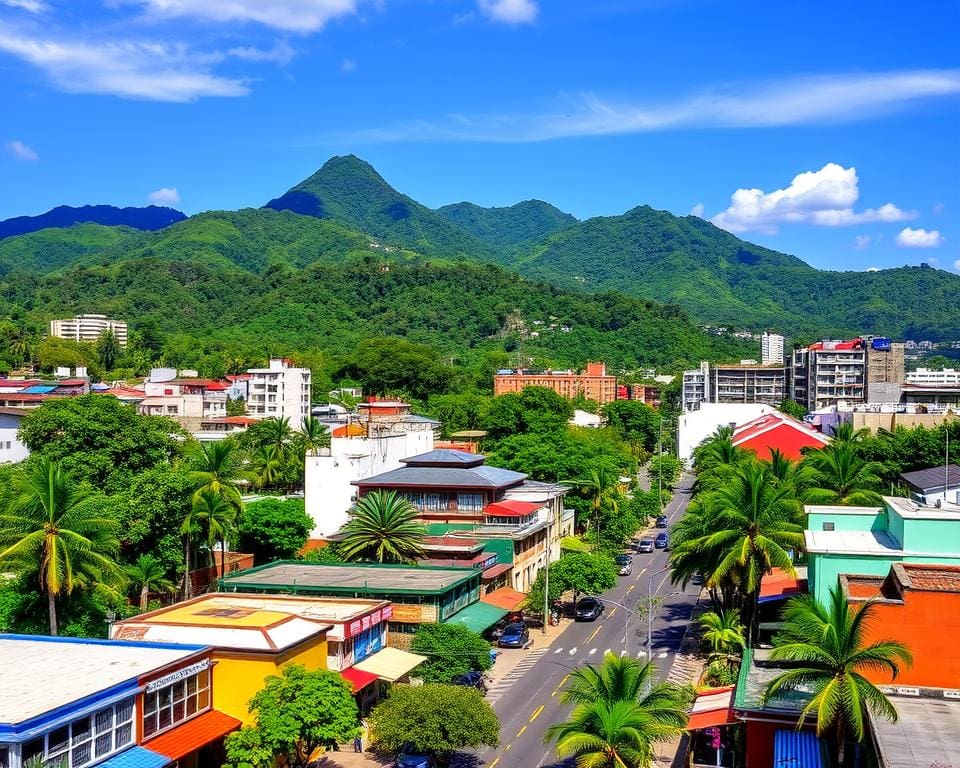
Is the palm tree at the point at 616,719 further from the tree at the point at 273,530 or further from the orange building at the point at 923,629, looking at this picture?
the tree at the point at 273,530

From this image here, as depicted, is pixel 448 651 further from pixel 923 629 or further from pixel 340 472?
pixel 340 472

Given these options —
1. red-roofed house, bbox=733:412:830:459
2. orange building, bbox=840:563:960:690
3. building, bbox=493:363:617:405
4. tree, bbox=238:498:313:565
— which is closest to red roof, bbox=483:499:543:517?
tree, bbox=238:498:313:565

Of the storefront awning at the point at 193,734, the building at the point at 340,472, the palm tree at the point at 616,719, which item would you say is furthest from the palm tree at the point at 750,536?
the building at the point at 340,472

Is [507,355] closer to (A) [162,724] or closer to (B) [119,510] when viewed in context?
(B) [119,510]

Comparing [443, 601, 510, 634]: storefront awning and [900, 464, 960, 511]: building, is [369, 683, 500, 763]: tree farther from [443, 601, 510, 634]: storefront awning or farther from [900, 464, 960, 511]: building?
[900, 464, 960, 511]: building

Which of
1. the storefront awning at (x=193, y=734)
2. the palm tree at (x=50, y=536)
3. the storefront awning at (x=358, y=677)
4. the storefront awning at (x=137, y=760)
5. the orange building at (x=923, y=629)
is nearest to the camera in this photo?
the storefront awning at (x=137, y=760)

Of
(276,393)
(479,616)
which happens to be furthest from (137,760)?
(276,393)

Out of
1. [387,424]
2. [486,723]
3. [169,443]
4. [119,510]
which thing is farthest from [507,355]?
[486,723]
